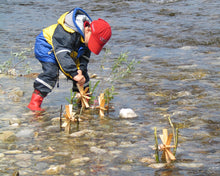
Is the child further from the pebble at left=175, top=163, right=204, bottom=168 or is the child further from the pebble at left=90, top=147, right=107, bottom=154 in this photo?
the pebble at left=175, top=163, right=204, bottom=168

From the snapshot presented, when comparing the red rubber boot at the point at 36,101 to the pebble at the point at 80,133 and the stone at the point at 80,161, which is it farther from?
the stone at the point at 80,161

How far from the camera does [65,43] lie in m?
4.75

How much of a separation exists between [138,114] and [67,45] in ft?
3.82

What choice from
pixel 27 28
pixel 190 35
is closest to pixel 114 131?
pixel 190 35

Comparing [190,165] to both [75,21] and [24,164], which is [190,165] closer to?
[24,164]

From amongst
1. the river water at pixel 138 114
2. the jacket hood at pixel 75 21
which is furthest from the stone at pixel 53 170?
the jacket hood at pixel 75 21

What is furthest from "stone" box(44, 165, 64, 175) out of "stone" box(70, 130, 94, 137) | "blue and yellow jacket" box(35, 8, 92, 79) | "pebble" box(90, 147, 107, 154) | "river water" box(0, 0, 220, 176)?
"blue and yellow jacket" box(35, 8, 92, 79)

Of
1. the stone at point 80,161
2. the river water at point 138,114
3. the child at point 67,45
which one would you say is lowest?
the river water at point 138,114

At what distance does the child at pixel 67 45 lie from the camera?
471cm

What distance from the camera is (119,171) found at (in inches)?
125

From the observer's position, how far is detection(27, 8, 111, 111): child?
4707 mm

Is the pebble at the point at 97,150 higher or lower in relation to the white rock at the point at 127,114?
higher

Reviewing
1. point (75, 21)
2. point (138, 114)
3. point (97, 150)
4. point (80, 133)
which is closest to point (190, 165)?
point (97, 150)

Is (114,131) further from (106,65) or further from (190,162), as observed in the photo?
(106,65)
